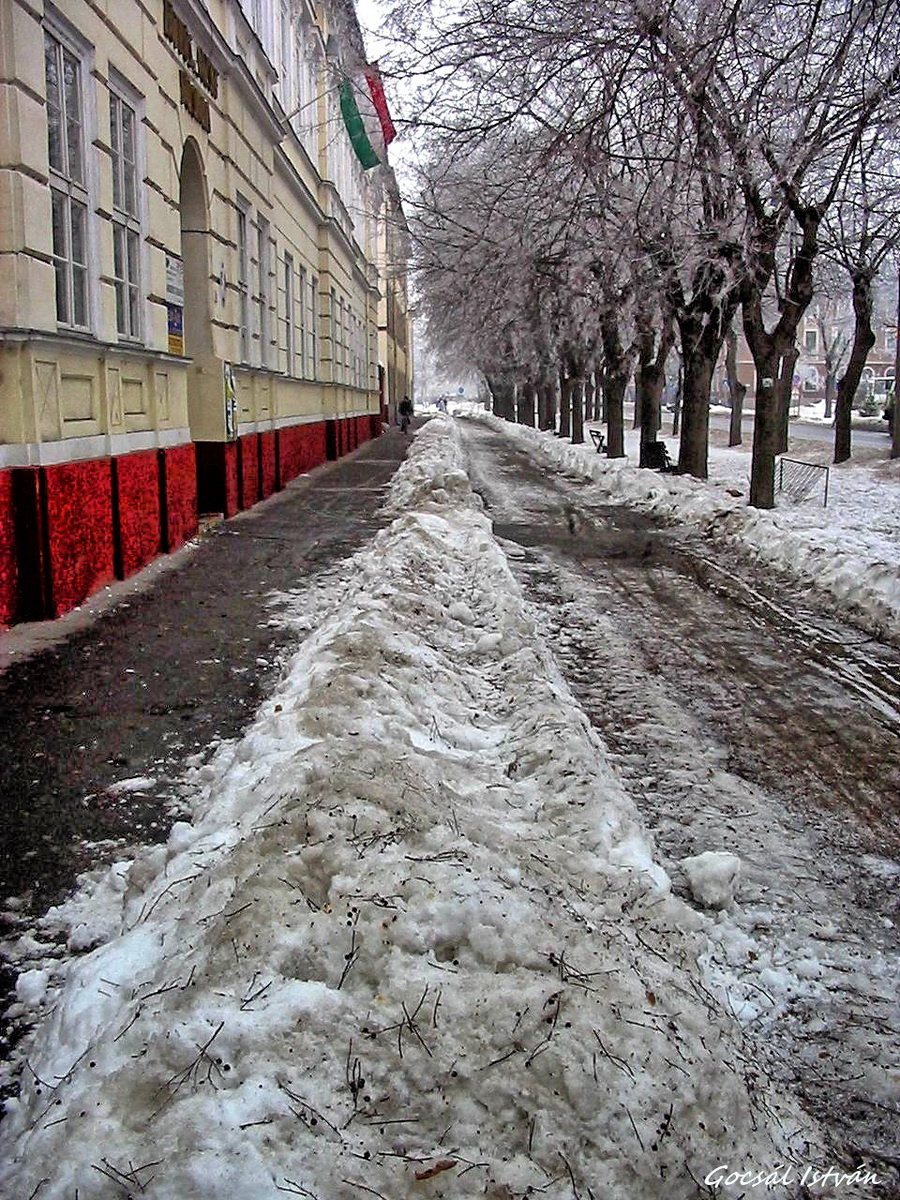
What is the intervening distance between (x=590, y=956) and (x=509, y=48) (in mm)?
6746

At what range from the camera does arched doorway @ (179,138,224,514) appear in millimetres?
12992

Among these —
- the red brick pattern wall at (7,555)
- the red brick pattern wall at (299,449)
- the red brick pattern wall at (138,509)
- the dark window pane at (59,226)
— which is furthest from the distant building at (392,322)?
the red brick pattern wall at (7,555)

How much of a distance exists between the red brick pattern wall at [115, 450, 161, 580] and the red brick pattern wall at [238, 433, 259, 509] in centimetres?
449

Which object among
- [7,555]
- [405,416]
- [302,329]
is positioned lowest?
[7,555]

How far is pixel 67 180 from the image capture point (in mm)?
7848

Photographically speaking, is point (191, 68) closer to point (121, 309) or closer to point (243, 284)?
point (243, 284)

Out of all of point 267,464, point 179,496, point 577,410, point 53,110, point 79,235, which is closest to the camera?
point 53,110

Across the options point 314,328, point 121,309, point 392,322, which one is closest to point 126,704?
point 121,309

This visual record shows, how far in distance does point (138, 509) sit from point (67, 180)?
2.71m

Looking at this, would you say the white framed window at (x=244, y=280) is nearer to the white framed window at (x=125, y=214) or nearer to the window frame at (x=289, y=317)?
the window frame at (x=289, y=317)

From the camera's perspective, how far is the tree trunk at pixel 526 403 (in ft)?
170

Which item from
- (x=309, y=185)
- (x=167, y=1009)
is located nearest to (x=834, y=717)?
(x=167, y=1009)

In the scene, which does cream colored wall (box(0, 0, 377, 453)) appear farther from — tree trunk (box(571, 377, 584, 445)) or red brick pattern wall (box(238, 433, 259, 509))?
tree trunk (box(571, 377, 584, 445))

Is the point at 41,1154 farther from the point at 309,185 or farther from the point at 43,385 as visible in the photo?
the point at 309,185
